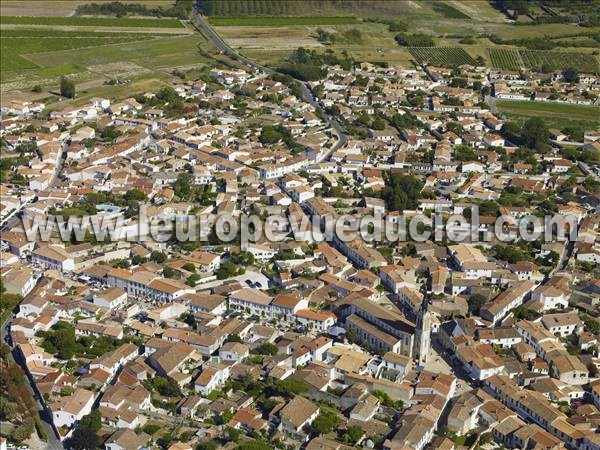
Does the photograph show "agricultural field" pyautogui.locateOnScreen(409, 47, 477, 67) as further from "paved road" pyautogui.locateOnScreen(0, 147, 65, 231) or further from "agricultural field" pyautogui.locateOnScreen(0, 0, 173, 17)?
"paved road" pyautogui.locateOnScreen(0, 147, 65, 231)

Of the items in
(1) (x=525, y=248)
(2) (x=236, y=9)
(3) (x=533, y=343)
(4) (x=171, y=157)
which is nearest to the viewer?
(3) (x=533, y=343)

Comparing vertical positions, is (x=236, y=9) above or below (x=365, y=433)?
above

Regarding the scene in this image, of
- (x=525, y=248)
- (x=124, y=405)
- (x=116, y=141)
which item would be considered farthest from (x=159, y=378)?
(x=116, y=141)

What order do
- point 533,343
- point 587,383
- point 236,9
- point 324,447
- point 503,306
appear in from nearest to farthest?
point 324,447 < point 587,383 < point 533,343 < point 503,306 < point 236,9

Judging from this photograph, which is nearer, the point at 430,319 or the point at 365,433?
the point at 365,433

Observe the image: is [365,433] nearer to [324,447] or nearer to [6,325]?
[324,447]

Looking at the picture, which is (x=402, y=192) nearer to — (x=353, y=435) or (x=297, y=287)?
(x=297, y=287)
